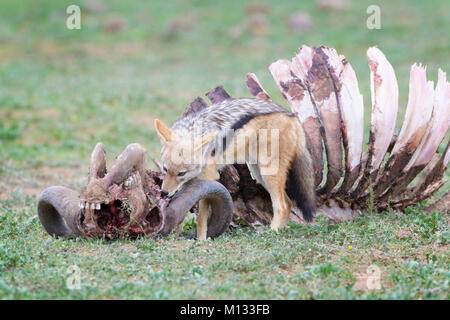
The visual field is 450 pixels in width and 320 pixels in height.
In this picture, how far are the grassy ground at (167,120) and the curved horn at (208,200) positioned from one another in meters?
0.21

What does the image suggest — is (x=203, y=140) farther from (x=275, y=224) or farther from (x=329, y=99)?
(x=329, y=99)

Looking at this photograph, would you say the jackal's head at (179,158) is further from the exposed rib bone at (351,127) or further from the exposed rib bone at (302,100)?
the exposed rib bone at (351,127)

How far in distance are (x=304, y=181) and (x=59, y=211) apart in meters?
2.65

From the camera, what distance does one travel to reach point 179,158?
6641 millimetres

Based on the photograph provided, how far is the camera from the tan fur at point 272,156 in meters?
6.95

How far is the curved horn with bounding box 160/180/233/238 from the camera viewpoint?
6289 millimetres

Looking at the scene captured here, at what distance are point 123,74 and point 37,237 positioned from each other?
12957 mm

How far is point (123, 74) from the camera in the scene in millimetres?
19000

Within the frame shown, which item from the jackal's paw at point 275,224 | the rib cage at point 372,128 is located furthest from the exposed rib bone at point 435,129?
the jackal's paw at point 275,224

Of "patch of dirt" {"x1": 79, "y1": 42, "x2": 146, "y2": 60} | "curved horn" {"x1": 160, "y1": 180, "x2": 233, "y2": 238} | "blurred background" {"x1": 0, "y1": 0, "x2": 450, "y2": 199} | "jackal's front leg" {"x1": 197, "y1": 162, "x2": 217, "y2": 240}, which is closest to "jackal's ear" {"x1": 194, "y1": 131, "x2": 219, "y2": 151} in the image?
"curved horn" {"x1": 160, "y1": 180, "x2": 233, "y2": 238}

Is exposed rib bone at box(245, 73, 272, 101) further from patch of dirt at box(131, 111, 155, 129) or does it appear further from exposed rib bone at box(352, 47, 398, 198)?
patch of dirt at box(131, 111, 155, 129)

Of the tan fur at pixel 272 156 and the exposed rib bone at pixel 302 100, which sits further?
the exposed rib bone at pixel 302 100

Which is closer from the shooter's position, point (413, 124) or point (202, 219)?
point (202, 219)

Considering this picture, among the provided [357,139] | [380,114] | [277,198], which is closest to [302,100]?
[357,139]
